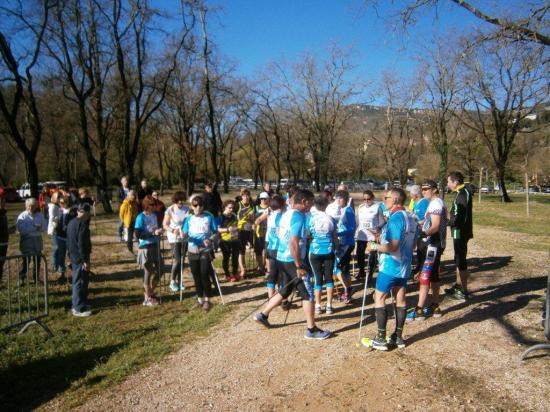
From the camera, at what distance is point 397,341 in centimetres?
507

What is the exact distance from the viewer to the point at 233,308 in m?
7.07

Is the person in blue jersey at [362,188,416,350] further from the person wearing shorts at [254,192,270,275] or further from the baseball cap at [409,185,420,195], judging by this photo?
the person wearing shorts at [254,192,270,275]

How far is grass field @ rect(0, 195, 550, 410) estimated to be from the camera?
455cm

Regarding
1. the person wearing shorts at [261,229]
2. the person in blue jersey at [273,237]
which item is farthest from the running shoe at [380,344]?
the person wearing shorts at [261,229]

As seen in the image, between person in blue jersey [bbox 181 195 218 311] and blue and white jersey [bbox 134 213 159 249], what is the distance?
653mm

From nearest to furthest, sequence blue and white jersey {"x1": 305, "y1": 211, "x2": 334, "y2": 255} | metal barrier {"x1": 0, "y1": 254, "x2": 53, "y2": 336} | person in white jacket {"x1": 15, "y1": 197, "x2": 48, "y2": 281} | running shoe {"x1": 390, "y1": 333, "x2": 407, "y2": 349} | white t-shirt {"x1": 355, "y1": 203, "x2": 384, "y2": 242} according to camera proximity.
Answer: running shoe {"x1": 390, "y1": 333, "x2": 407, "y2": 349}
metal barrier {"x1": 0, "y1": 254, "x2": 53, "y2": 336}
blue and white jersey {"x1": 305, "y1": 211, "x2": 334, "y2": 255}
white t-shirt {"x1": 355, "y1": 203, "x2": 384, "y2": 242}
person in white jacket {"x1": 15, "y1": 197, "x2": 48, "y2": 281}

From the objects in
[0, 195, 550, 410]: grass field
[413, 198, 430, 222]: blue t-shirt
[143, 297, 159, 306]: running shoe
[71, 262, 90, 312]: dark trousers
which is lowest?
[0, 195, 550, 410]: grass field

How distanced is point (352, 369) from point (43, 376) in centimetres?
363

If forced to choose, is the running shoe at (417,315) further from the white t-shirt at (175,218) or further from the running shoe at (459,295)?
the white t-shirt at (175,218)

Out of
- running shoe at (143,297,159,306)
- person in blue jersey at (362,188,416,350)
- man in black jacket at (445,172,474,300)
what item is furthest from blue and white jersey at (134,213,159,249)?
man in black jacket at (445,172,474,300)

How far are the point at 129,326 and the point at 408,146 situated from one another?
46496 mm

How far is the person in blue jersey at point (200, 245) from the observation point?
6766 mm

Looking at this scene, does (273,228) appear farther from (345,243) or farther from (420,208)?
(420,208)

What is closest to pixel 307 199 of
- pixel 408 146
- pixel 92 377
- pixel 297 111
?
pixel 92 377
